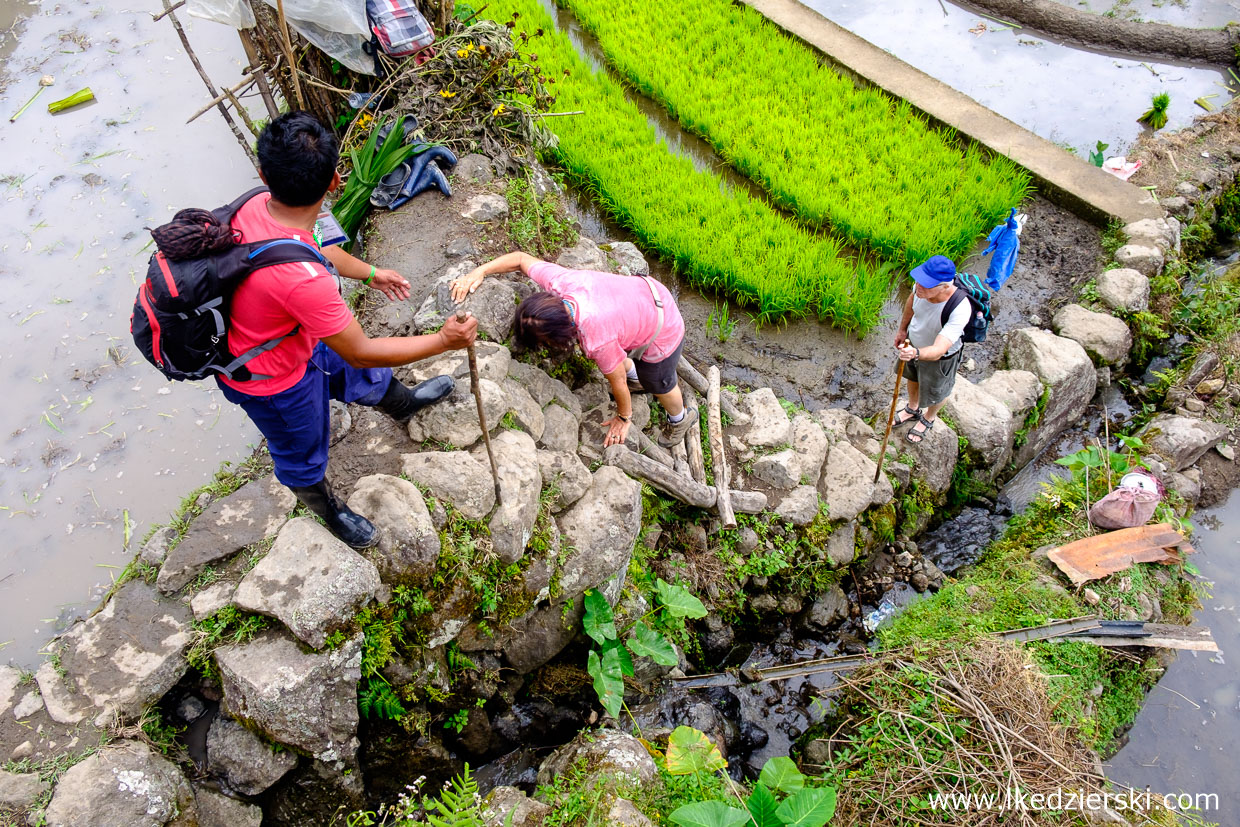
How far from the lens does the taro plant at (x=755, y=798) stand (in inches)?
89.9

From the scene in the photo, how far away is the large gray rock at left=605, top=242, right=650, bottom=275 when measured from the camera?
4.39 m

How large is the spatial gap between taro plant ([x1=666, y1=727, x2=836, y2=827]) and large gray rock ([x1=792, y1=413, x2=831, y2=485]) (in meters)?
1.45

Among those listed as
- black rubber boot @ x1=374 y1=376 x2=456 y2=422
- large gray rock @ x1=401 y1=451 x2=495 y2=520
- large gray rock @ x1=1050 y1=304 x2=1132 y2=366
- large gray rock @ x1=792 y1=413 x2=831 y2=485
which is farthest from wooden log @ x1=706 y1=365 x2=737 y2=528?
large gray rock @ x1=1050 y1=304 x2=1132 y2=366

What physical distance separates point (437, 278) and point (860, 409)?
8.03 ft

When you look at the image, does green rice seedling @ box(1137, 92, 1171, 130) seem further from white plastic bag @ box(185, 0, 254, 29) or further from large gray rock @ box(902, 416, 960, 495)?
white plastic bag @ box(185, 0, 254, 29)

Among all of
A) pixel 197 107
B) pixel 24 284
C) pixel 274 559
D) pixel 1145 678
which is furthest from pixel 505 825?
pixel 197 107

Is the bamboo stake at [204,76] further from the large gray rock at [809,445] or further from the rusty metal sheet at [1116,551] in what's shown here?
the rusty metal sheet at [1116,551]

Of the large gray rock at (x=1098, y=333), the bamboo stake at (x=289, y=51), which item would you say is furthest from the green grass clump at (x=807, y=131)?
the bamboo stake at (x=289, y=51)

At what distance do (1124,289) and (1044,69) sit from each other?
3.08m

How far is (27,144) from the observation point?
493 cm

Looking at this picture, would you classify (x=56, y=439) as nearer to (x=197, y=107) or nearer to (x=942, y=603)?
(x=197, y=107)

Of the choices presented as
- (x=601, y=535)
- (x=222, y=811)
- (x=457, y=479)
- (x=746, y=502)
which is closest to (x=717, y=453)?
(x=746, y=502)

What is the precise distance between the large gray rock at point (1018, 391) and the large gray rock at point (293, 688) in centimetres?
347

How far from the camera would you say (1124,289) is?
445 centimetres
